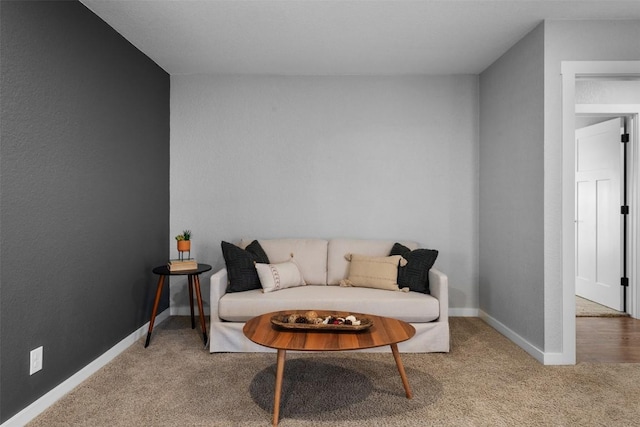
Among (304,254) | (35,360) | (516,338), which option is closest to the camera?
(35,360)

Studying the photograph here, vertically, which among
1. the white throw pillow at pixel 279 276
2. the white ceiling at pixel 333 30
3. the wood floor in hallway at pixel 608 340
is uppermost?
the white ceiling at pixel 333 30

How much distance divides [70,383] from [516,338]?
11.2 feet

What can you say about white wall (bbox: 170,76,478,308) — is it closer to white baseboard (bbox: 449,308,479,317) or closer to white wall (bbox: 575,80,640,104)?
white baseboard (bbox: 449,308,479,317)

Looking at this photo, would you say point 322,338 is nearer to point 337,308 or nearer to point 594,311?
point 337,308

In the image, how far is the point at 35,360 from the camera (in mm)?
2414

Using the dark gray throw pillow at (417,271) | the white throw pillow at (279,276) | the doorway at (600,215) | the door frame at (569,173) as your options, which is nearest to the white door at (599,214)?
the doorway at (600,215)

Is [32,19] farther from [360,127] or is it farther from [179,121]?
[360,127]

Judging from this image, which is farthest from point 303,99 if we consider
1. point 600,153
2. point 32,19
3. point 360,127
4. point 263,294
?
point 600,153

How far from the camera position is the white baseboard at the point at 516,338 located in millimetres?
3195

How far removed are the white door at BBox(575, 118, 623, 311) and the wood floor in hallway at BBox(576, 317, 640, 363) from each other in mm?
559

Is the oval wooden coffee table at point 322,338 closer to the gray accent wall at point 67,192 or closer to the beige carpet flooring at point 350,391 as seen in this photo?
the beige carpet flooring at point 350,391

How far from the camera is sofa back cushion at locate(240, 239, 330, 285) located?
13.4ft

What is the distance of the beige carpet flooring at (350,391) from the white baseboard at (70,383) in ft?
0.16

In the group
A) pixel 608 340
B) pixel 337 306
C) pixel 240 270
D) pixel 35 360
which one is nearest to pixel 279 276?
pixel 240 270
